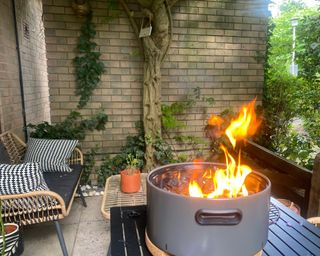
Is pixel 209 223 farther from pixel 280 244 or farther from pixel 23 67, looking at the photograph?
pixel 23 67

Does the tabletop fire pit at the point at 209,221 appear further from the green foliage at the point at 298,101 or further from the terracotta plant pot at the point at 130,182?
the green foliage at the point at 298,101

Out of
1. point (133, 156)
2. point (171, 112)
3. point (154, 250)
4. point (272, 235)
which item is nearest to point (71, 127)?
point (133, 156)

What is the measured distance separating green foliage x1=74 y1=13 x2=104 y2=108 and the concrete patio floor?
1.40 metres

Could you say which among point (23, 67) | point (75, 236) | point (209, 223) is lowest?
point (75, 236)

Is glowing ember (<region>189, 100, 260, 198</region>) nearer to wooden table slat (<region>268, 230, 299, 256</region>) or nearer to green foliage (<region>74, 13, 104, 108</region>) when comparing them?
wooden table slat (<region>268, 230, 299, 256</region>)

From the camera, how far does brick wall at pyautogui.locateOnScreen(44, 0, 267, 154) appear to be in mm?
3141

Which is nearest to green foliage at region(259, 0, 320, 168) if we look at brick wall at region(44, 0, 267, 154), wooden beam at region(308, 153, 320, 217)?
brick wall at region(44, 0, 267, 154)

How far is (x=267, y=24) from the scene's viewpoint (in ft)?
11.6

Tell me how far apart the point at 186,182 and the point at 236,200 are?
40 cm

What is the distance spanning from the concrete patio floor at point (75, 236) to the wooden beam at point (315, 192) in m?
1.65

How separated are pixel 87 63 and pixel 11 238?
212 cm

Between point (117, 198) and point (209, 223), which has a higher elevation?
point (209, 223)

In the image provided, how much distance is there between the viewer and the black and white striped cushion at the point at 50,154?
2.52 metres

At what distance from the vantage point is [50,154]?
254 centimetres
